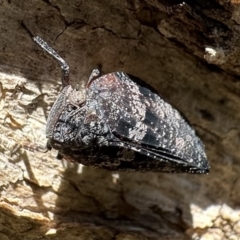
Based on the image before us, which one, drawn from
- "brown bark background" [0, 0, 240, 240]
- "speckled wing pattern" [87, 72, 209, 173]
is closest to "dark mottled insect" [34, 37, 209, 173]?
"speckled wing pattern" [87, 72, 209, 173]

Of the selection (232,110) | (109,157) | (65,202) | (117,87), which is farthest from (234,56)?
(65,202)

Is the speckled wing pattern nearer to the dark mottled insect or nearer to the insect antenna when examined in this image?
the dark mottled insect

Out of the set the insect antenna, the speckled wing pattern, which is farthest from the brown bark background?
the speckled wing pattern

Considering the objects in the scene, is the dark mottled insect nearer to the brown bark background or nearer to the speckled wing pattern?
the speckled wing pattern

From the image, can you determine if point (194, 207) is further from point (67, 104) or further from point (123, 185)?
point (67, 104)

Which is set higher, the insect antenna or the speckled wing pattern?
the insect antenna

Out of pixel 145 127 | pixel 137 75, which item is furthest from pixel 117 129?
pixel 137 75

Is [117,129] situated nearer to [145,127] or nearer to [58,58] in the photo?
[145,127]
